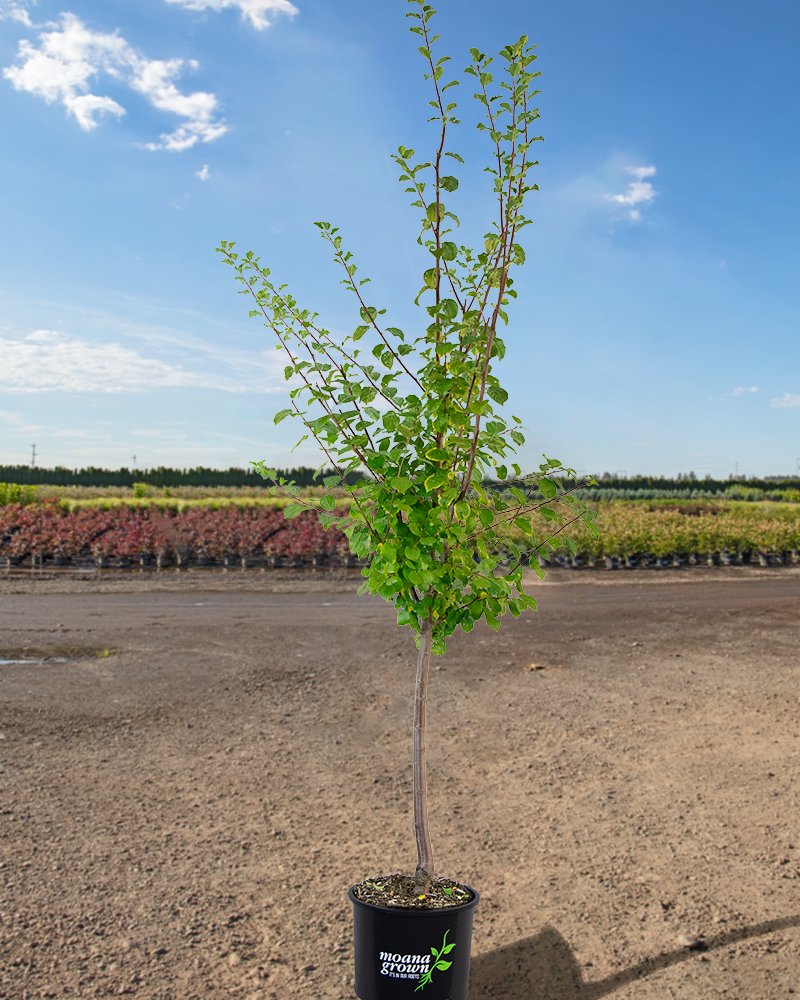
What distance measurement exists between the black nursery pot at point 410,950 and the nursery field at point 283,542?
11443 millimetres

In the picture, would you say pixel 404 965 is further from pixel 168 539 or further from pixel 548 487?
pixel 168 539

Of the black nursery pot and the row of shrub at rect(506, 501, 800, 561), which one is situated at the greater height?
the row of shrub at rect(506, 501, 800, 561)

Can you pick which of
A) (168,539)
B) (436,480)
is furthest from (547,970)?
(168,539)

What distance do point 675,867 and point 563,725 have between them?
1.85m

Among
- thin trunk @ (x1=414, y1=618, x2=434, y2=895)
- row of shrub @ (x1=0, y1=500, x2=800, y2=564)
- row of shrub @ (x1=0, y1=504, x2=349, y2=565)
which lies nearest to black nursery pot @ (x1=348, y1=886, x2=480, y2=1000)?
thin trunk @ (x1=414, y1=618, x2=434, y2=895)

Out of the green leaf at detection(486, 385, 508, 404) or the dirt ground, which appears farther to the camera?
the dirt ground

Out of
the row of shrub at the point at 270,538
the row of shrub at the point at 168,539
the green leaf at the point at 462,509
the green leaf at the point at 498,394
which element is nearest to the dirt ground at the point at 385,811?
the green leaf at the point at 462,509

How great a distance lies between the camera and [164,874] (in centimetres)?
342

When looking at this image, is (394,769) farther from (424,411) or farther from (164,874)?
(424,411)

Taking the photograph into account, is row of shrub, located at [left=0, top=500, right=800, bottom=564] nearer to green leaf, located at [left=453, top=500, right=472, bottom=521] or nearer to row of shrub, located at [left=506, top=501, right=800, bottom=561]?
row of shrub, located at [left=506, top=501, right=800, bottom=561]

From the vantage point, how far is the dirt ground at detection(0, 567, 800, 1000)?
2863 millimetres

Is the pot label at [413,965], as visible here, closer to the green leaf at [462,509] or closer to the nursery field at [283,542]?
the green leaf at [462,509]

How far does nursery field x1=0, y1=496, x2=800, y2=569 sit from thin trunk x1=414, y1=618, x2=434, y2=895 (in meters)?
11.2

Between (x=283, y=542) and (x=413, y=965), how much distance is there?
13.0m
